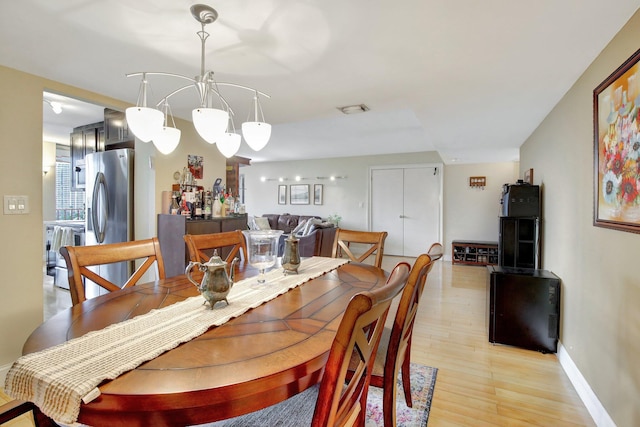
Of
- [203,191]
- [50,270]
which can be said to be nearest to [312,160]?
[203,191]

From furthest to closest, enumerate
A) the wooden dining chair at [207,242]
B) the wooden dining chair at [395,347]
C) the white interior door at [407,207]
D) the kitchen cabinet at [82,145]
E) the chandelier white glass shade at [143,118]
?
the white interior door at [407,207], the kitchen cabinet at [82,145], the wooden dining chair at [207,242], the chandelier white glass shade at [143,118], the wooden dining chair at [395,347]

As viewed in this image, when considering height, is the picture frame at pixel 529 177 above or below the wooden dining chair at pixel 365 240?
above

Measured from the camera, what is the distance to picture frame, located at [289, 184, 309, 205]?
7965 millimetres

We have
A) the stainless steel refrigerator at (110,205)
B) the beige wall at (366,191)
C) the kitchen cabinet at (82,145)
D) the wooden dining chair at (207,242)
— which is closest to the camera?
the wooden dining chair at (207,242)

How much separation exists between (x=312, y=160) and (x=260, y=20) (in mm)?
6336

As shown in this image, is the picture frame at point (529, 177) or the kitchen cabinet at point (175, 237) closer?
the kitchen cabinet at point (175, 237)

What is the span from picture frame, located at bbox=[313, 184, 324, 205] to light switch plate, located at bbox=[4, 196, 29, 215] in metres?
5.90

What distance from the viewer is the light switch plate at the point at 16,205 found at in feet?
7.10

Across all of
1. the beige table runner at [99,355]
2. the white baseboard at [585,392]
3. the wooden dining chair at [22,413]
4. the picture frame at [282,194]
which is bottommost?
the white baseboard at [585,392]

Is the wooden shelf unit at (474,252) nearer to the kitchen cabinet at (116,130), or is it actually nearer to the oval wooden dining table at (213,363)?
the oval wooden dining table at (213,363)

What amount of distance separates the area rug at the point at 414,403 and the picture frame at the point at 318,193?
5.77 m

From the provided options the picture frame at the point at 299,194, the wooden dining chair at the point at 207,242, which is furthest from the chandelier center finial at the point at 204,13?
the picture frame at the point at 299,194

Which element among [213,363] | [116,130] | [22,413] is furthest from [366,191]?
[22,413]

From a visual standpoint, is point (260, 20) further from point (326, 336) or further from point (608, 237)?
point (608, 237)
